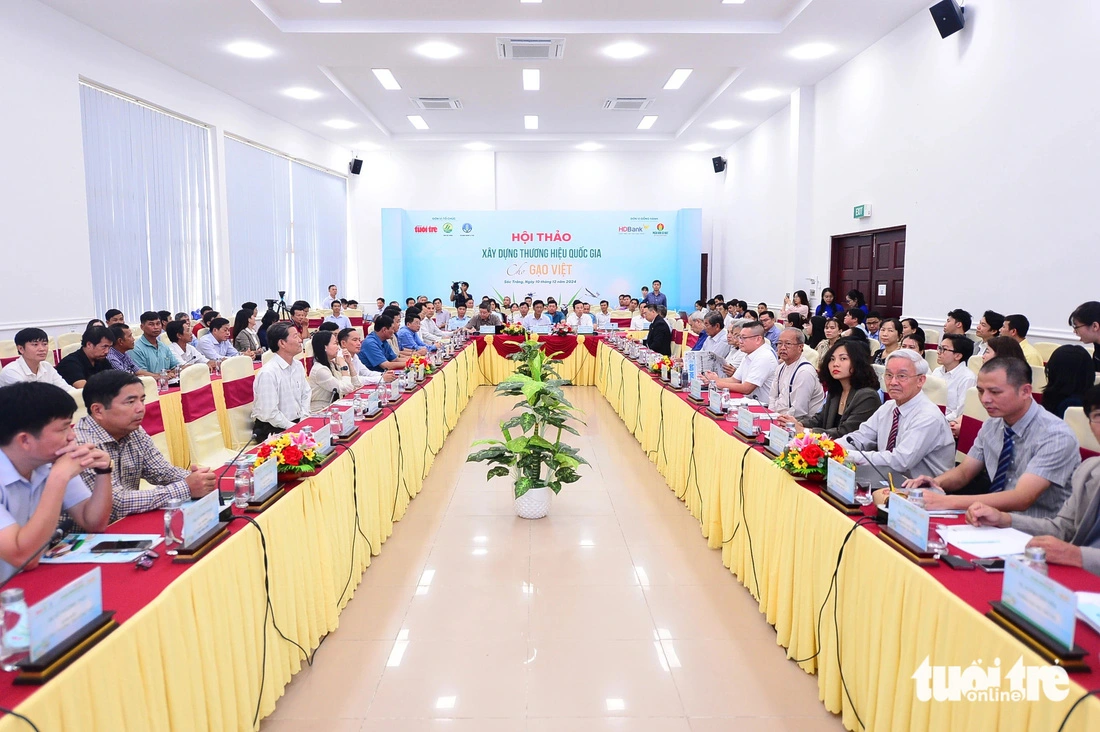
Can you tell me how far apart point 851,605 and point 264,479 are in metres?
1.86

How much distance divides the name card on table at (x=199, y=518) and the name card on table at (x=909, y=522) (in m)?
1.85

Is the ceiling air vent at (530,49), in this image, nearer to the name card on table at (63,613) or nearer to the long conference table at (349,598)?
the long conference table at (349,598)

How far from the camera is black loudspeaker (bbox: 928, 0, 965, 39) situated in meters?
5.75

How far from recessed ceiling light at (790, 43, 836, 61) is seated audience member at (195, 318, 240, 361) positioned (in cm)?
673

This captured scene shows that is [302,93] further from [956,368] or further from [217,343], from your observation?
[956,368]

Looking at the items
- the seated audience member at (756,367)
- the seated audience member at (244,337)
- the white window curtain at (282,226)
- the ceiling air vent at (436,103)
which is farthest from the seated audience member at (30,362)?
the ceiling air vent at (436,103)

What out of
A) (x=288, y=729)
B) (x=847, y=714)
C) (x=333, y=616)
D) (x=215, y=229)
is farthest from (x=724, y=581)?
(x=215, y=229)

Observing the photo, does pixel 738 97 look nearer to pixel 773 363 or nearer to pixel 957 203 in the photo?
pixel 957 203

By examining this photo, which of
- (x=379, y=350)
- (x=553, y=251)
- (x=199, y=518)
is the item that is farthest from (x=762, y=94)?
(x=199, y=518)

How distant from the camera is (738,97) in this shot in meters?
9.78

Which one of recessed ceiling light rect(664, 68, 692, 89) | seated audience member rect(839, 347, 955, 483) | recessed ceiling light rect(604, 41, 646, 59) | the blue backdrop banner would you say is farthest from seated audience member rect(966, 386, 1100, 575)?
the blue backdrop banner

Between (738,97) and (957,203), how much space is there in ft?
15.0

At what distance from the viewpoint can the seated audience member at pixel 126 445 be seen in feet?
6.59

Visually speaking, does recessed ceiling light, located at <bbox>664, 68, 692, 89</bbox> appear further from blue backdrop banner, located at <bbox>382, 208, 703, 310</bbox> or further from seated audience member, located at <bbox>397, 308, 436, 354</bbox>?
seated audience member, located at <bbox>397, 308, 436, 354</bbox>
